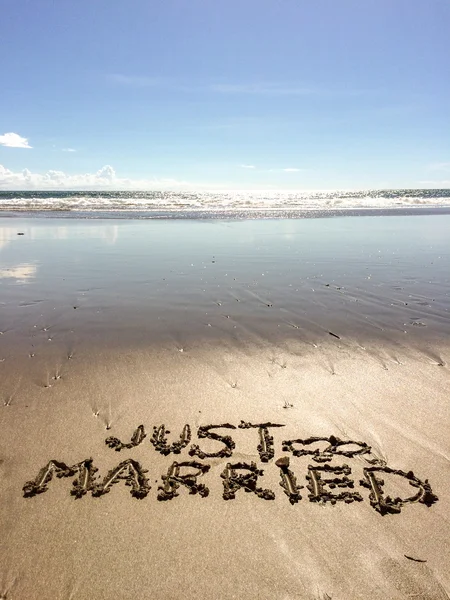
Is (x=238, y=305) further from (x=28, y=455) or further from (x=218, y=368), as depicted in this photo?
(x=28, y=455)

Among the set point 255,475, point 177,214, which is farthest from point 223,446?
point 177,214

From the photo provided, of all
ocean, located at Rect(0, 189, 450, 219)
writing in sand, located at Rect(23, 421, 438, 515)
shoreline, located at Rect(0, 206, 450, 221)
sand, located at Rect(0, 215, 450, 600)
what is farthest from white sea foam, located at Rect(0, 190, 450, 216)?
writing in sand, located at Rect(23, 421, 438, 515)

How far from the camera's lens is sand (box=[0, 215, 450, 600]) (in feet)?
9.11

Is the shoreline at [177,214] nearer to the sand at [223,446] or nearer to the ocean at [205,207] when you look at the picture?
the ocean at [205,207]

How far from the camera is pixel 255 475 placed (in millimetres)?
3643

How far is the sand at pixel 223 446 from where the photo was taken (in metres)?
2.78

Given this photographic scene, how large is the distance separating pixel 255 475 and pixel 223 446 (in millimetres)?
520

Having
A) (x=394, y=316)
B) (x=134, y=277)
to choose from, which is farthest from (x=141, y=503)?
(x=134, y=277)

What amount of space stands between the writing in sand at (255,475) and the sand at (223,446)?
0.02 metres

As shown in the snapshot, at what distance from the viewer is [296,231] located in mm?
22078

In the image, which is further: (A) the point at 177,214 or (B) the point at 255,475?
(A) the point at 177,214

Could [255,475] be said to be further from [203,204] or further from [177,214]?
[203,204]

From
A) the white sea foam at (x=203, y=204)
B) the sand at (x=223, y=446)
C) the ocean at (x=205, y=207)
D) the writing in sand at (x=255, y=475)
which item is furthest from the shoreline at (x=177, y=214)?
the writing in sand at (x=255, y=475)

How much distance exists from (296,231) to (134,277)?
13512 millimetres
